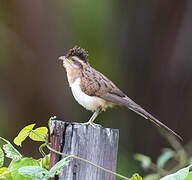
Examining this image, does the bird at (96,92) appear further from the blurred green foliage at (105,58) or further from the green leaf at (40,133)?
the blurred green foliage at (105,58)

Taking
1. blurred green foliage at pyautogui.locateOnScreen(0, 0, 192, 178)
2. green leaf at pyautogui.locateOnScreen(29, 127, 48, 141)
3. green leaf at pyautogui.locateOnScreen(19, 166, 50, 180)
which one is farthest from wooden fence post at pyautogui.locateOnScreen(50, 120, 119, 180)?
blurred green foliage at pyautogui.locateOnScreen(0, 0, 192, 178)

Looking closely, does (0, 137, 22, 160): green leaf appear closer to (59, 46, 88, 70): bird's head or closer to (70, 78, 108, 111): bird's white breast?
(70, 78, 108, 111): bird's white breast

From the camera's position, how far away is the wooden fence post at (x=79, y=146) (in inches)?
121

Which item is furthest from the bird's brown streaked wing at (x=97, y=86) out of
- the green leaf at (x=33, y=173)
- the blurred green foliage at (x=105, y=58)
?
the blurred green foliage at (x=105, y=58)

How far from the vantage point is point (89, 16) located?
11.6 metres

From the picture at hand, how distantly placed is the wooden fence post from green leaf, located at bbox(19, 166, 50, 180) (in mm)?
295

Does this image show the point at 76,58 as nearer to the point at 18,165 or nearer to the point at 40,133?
the point at 40,133

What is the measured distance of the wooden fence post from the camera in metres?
3.07

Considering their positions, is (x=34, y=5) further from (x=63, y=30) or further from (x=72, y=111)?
(x=72, y=111)

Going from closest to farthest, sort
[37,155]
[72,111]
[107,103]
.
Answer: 1. [107,103]
2. [37,155]
3. [72,111]

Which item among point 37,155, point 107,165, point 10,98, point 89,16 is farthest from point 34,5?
point 107,165

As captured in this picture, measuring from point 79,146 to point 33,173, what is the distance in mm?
433

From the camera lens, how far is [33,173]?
2.73 m

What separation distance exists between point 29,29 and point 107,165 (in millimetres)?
9024
